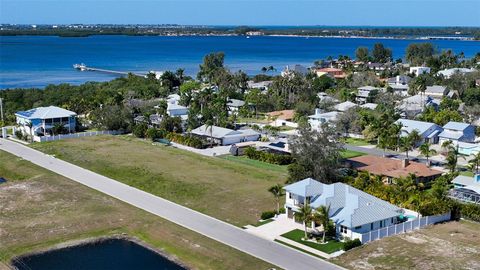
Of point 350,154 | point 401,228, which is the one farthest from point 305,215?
point 350,154

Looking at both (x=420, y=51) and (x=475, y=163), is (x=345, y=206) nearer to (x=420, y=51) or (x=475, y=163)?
(x=475, y=163)

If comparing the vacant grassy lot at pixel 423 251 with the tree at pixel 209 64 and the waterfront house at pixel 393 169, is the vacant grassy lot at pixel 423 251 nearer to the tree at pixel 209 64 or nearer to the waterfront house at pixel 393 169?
the waterfront house at pixel 393 169

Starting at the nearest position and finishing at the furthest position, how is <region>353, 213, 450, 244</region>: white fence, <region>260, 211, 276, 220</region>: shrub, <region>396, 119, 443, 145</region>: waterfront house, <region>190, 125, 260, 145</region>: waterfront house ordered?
<region>353, 213, 450, 244</region>: white fence
<region>260, 211, 276, 220</region>: shrub
<region>396, 119, 443, 145</region>: waterfront house
<region>190, 125, 260, 145</region>: waterfront house

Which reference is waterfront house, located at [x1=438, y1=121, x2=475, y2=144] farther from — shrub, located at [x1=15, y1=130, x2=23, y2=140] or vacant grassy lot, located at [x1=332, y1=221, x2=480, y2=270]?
shrub, located at [x1=15, y1=130, x2=23, y2=140]

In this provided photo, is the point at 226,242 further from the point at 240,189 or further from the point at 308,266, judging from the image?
the point at 240,189

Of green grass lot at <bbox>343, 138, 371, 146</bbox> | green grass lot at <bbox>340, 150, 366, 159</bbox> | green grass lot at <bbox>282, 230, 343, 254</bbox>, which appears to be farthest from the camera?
green grass lot at <bbox>343, 138, 371, 146</bbox>

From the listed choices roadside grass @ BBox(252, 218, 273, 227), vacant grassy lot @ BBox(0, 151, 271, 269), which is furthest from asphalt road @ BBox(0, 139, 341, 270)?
roadside grass @ BBox(252, 218, 273, 227)
